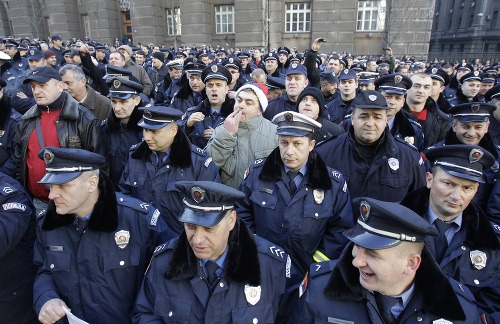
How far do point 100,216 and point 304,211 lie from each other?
5.69ft

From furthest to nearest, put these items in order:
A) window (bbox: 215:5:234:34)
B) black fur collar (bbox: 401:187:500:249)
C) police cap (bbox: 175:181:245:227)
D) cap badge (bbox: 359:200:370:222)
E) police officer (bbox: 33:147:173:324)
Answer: window (bbox: 215:5:234:34)
police officer (bbox: 33:147:173:324)
black fur collar (bbox: 401:187:500:249)
police cap (bbox: 175:181:245:227)
cap badge (bbox: 359:200:370:222)

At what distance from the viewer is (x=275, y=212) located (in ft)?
10.1

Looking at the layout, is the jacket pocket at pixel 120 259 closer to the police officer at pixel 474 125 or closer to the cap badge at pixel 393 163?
the cap badge at pixel 393 163

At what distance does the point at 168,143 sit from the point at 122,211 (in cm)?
109

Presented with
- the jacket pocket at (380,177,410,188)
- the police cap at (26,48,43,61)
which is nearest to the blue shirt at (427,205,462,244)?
the jacket pocket at (380,177,410,188)

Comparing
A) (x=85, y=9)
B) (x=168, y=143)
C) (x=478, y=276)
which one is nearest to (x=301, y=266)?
(x=478, y=276)

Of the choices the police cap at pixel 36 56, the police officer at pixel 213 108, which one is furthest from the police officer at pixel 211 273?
the police cap at pixel 36 56

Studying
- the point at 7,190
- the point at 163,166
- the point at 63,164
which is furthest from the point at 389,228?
the point at 7,190

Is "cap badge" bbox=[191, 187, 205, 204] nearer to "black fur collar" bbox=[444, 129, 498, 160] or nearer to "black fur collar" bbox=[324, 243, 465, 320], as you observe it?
"black fur collar" bbox=[324, 243, 465, 320]

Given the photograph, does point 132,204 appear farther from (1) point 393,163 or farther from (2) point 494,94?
(2) point 494,94

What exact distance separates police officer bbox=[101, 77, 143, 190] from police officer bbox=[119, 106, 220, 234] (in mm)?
906

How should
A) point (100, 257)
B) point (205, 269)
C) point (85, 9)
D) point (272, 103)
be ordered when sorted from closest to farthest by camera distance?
point (205, 269) → point (100, 257) → point (272, 103) → point (85, 9)

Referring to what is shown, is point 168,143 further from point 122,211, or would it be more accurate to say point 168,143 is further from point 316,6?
point 316,6

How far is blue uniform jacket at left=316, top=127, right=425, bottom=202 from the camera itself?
11.7 feet
